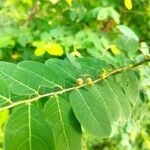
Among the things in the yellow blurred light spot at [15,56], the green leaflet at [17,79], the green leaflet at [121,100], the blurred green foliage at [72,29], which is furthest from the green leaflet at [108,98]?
the yellow blurred light spot at [15,56]

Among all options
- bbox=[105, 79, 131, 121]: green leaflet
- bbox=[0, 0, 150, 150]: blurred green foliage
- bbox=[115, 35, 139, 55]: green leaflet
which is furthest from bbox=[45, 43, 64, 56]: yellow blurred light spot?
bbox=[105, 79, 131, 121]: green leaflet

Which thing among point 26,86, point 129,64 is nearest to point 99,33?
point 129,64

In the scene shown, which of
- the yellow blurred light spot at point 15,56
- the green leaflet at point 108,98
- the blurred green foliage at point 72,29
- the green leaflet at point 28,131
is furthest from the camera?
the yellow blurred light spot at point 15,56

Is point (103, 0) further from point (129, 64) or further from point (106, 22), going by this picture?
point (129, 64)

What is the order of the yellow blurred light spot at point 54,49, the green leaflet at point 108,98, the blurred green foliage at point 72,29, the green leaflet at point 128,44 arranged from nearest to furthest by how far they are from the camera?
1. the green leaflet at point 108,98
2. the green leaflet at point 128,44
3. the yellow blurred light spot at point 54,49
4. the blurred green foliage at point 72,29

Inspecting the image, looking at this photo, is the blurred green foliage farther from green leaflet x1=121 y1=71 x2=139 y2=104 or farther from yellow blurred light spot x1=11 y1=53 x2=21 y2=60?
green leaflet x1=121 y1=71 x2=139 y2=104

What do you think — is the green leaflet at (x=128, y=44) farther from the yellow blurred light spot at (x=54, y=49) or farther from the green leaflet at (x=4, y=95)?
the yellow blurred light spot at (x=54, y=49)

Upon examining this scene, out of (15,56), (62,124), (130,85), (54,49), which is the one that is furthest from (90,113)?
(15,56)

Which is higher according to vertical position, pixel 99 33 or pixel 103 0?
pixel 103 0
